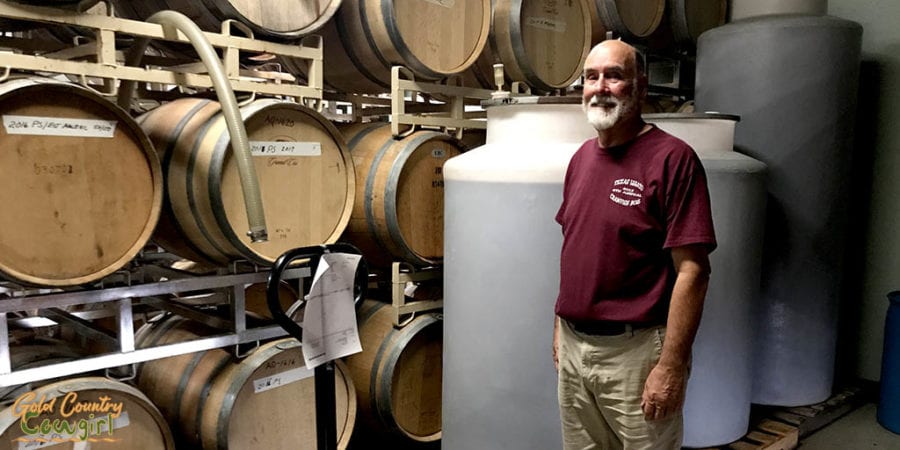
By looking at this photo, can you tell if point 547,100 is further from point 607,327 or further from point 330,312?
point 330,312

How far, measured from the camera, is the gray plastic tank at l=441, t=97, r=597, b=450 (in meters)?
2.60

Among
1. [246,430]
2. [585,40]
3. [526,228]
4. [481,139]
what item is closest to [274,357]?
[246,430]

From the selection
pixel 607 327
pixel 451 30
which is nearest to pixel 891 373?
pixel 607 327

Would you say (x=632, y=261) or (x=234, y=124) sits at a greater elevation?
(x=234, y=124)

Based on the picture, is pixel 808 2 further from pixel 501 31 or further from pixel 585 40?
pixel 501 31

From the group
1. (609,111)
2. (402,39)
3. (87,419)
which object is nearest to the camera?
(609,111)

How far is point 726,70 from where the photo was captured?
3490 millimetres

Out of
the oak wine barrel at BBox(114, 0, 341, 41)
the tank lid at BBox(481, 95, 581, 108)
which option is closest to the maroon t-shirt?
the tank lid at BBox(481, 95, 581, 108)

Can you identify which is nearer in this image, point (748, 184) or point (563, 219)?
point (563, 219)

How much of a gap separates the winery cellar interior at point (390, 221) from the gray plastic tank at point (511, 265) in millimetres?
11

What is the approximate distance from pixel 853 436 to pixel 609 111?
264 cm

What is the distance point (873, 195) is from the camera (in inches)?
156

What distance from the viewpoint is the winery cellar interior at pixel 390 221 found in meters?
2.18

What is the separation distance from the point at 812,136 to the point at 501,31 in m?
1.74
